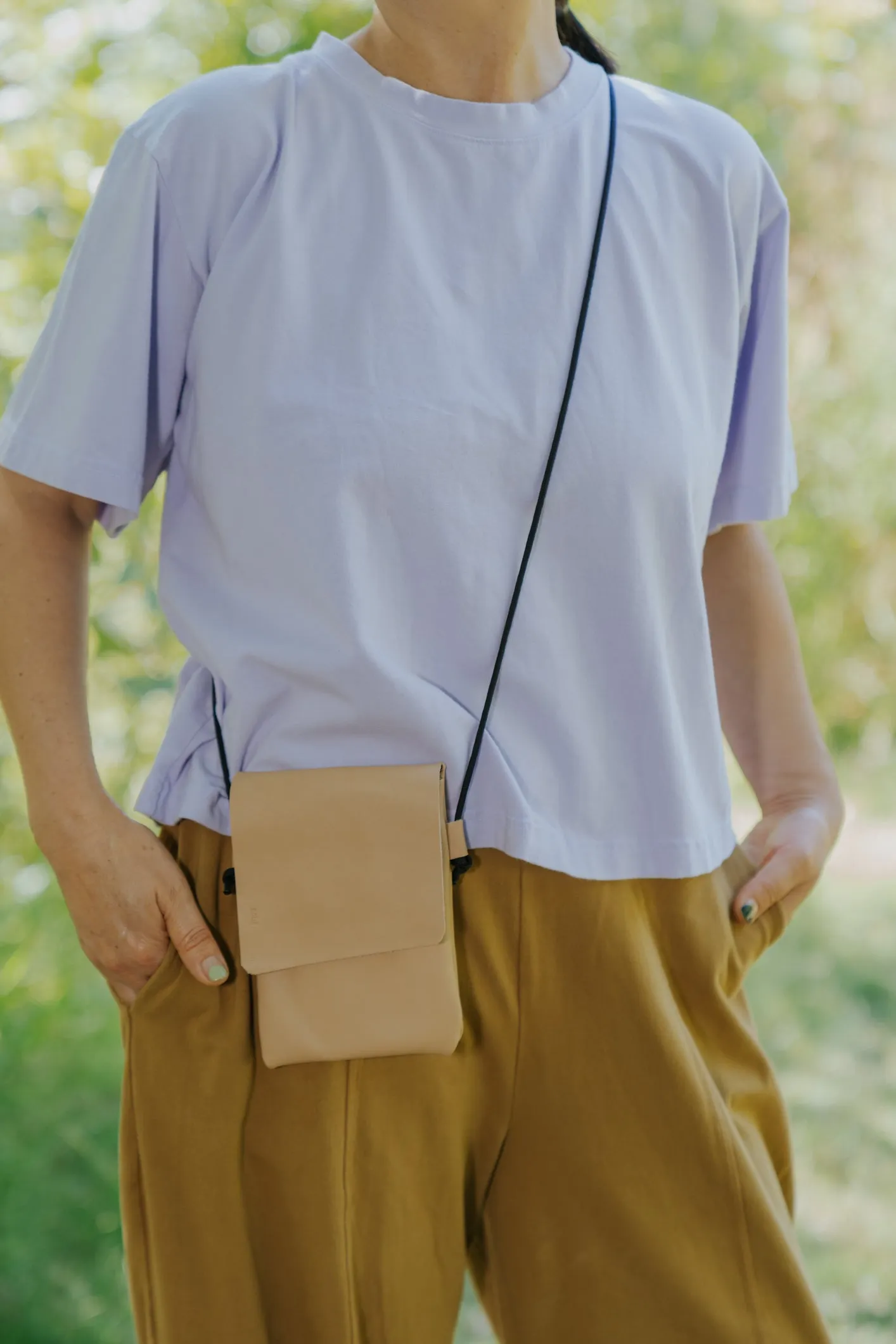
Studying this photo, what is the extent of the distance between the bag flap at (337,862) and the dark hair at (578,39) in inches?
29.4

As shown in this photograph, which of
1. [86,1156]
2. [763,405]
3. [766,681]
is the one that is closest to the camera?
[763,405]

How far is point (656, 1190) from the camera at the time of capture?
1050mm

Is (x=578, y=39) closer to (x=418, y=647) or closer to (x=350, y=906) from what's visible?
(x=418, y=647)

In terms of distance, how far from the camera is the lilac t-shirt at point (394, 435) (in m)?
0.95

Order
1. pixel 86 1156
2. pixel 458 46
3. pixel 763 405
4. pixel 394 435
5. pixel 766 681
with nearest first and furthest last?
pixel 394 435 < pixel 458 46 < pixel 763 405 < pixel 766 681 < pixel 86 1156

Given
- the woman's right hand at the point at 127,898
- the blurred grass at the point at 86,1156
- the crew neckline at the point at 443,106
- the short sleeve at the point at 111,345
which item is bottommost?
the blurred grass at the point at 86,1156

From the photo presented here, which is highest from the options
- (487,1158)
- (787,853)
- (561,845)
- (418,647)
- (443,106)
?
(443,106)

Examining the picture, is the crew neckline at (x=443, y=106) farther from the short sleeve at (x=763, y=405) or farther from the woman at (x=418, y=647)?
the short sleeve at (x=763, y=405)

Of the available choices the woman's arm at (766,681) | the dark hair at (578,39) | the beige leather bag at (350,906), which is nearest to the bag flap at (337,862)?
the beige leather bag at (350,906)

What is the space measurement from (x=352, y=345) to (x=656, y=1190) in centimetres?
71

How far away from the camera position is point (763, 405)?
121 centimetres

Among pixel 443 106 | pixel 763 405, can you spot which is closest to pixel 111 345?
pixel 443 106

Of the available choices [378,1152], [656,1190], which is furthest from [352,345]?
[656,1190]

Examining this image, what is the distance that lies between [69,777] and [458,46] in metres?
0.66
